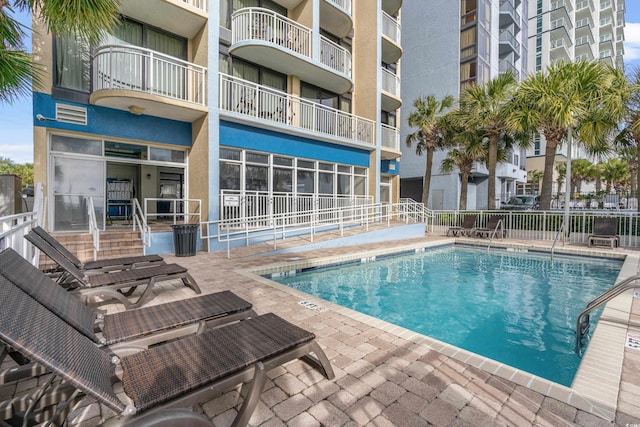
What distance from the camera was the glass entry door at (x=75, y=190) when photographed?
869cm

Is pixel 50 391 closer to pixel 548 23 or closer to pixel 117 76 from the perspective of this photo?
pixel 117 76

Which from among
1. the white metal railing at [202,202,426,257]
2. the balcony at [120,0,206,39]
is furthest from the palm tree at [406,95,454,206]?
the balcony at [120,0,206,39]

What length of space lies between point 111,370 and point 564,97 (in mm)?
16023

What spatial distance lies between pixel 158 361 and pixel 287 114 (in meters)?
11.5

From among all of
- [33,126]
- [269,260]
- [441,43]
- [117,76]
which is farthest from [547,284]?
[441,43]

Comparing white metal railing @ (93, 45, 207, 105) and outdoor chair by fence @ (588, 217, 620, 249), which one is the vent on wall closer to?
white metal railing @ (93, 45, 207, 105)

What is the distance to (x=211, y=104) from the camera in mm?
9844

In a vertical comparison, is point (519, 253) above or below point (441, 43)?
below

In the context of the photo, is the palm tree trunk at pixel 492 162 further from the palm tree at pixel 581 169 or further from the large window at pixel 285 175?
the palm tree at pixel 581 169

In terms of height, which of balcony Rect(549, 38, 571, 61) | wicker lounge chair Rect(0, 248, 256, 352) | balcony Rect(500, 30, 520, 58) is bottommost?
wicker lounge chair Rect(0, 248, 256, 352)

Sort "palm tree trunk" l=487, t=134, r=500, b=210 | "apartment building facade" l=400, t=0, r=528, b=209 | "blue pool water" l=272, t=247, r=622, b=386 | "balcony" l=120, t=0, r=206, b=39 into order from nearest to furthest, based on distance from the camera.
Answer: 1. "blue pool water" l=272, t=247, r=622, b=386
2. "balcony" l=120, t=0, r=206, b=39
3. "palm tree trunk" l=487, t=134, r=500, b=210
4. "apartment building facade" l=400, t=0, r=528, b=209

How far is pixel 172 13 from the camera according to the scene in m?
9.52

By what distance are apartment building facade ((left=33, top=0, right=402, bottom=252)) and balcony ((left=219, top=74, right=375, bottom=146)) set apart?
5 centimetres

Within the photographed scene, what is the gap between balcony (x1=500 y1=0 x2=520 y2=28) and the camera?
93.1 ft
